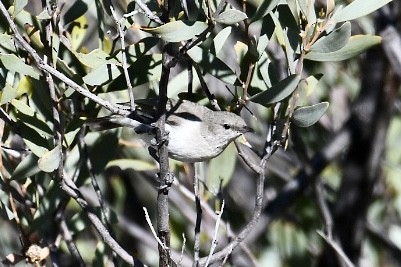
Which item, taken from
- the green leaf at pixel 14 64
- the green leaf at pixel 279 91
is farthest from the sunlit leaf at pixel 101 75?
the green leaf at pixel 279 91

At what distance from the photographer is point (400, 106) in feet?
14.0

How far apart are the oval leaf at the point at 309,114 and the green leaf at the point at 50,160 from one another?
2.03 ft

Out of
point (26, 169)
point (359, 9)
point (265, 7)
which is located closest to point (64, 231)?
point (26, 169)

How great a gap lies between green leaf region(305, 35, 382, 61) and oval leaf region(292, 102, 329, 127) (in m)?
0.13

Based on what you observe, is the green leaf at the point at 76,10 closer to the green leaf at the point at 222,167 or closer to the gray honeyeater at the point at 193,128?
the gray honeyeater at the point at 193,128

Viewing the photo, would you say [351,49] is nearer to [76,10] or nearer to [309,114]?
[309,114]

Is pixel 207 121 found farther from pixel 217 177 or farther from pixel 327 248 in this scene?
pixel 327 248

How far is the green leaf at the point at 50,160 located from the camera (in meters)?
2.09

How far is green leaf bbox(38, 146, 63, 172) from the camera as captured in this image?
2.09 metres

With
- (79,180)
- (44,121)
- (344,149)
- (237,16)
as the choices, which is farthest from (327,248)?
(237,16)

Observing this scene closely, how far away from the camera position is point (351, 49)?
2.18 m

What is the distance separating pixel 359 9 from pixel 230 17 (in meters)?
0.39

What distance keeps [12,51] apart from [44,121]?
0.22 m

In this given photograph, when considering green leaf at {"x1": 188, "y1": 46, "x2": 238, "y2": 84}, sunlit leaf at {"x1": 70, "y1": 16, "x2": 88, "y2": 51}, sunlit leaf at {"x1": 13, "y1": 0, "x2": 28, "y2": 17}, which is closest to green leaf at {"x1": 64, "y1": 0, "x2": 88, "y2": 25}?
sunlit leaf at {"x1": 70, "y1": 16, "x2": 88, "y2": 51}
